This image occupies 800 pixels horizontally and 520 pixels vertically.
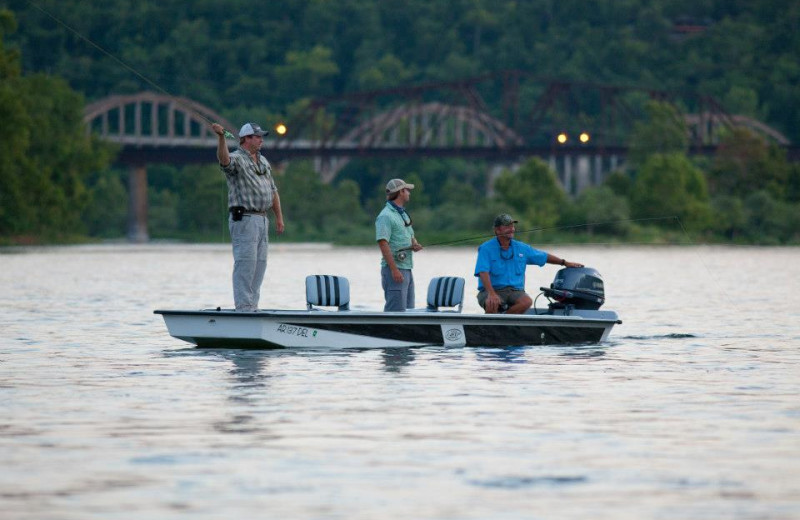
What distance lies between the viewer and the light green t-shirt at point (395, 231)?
19266 millimetres

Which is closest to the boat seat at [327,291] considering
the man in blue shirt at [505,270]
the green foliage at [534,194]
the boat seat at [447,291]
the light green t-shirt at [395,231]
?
the light green t-shirt at [395,231]

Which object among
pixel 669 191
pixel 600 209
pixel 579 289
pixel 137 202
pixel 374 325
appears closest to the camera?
pixel 374 325

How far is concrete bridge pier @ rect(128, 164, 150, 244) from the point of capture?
118750mm

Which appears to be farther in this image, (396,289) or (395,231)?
(396,289)

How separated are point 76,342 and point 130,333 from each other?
6.47 ft

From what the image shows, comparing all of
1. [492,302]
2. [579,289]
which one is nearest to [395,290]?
[492,302]

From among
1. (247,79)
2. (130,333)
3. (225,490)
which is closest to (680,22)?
(247,79)

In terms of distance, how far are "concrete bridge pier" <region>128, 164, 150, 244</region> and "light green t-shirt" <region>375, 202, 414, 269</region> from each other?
328 ft

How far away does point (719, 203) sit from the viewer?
110312 mm

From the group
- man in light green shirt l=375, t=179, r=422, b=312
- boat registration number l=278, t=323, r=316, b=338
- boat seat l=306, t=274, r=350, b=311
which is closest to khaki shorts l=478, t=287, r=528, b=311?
man in light green shirt l=375, t=179, r=422, b=312

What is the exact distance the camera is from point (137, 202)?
11962 centimetres

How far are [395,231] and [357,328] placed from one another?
41.7 inches

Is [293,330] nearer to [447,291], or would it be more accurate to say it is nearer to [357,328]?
[357,328]

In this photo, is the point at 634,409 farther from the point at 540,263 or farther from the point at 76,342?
the point at 76,342
